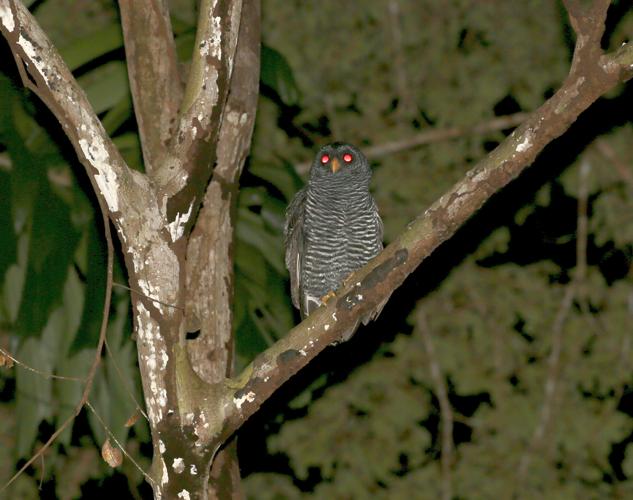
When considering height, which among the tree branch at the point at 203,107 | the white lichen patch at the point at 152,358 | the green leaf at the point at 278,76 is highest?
the green leaf at the point at 278,76

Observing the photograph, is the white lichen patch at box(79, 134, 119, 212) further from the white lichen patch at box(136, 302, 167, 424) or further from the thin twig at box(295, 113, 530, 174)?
the thin twig at box(295, 113, 530, 174)

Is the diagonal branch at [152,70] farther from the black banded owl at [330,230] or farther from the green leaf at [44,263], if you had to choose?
the black banded owl at [330,230]

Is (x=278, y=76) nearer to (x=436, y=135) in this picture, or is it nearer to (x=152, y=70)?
(x=152, y=70)

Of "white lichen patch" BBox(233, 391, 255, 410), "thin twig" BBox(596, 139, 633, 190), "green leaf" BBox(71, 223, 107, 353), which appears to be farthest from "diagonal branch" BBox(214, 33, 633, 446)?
"thin twig" BBox(596, 139, 633, 190)

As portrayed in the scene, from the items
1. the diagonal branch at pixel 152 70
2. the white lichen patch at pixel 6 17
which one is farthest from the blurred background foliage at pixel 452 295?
the white lichen patch at pixel 6 17

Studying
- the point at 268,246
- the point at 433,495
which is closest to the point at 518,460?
the point at 433,495

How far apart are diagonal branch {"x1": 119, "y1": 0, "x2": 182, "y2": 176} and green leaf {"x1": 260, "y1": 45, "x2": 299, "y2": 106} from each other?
0.55 metres

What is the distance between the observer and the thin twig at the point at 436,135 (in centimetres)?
468

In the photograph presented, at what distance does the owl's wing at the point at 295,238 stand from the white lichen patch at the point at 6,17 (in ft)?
5.66

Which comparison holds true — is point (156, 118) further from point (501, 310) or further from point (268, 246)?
point (501, 310)

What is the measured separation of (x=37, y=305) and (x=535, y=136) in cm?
198

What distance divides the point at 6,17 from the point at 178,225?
0.66 m

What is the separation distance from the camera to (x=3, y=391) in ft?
15.2

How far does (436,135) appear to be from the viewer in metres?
4.73
